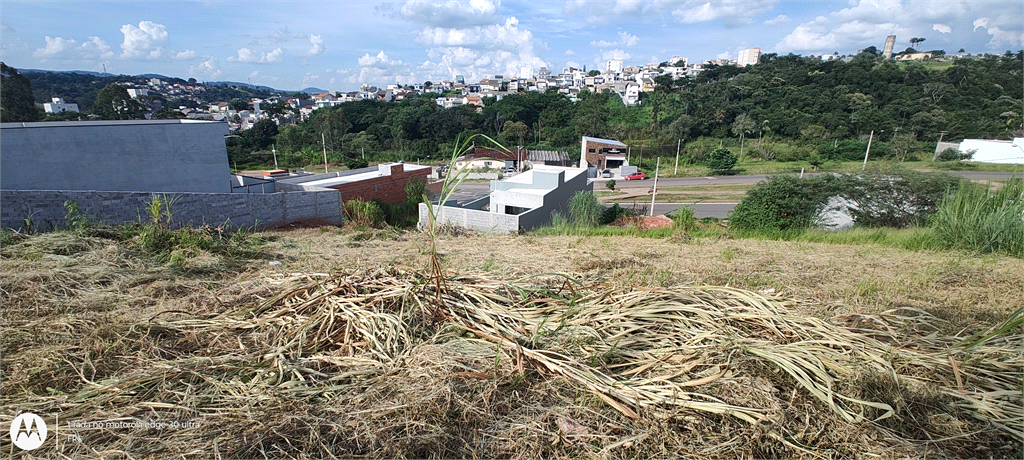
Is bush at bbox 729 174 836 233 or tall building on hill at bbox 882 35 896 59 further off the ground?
tall building on hill at bbox 882 35 896 59

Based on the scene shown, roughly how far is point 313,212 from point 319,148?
114ft

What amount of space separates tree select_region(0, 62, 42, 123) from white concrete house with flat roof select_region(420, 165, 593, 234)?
2617 centimetres

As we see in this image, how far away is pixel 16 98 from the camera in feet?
75.2

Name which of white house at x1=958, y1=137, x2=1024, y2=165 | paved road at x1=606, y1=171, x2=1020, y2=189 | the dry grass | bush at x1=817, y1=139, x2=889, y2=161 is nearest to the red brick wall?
the dry grass

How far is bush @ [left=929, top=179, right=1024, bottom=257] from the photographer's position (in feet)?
14.9

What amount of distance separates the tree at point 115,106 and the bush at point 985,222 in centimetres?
4455

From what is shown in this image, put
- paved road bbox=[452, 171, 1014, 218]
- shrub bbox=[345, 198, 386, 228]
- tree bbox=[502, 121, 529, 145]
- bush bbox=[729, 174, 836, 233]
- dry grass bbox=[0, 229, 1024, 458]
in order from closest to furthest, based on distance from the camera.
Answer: dry grass bbox=[0, 229, 1024, 458] → shrub bbox=[345, 198, 386, 228] → bush bbox=[729, 174, 836, 233] → paved road bbox=[452, 171, 1014, 218] → tree bbox=[502, 121, 529, 145]

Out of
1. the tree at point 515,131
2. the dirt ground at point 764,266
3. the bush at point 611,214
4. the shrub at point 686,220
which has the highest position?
the tree at point 515,131

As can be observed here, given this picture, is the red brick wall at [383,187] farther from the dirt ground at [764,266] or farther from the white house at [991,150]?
the white house at [991,150]

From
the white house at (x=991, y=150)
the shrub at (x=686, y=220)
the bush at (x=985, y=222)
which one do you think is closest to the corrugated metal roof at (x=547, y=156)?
the white house at (x=991, y=150)

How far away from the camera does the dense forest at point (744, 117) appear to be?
3569cm

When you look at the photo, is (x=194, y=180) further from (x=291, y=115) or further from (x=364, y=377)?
(x=291, y=115)

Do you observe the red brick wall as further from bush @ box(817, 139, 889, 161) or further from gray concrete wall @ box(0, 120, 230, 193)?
bush @ box(817, 139, 889, 161)

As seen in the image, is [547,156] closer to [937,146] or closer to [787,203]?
[787,203]
